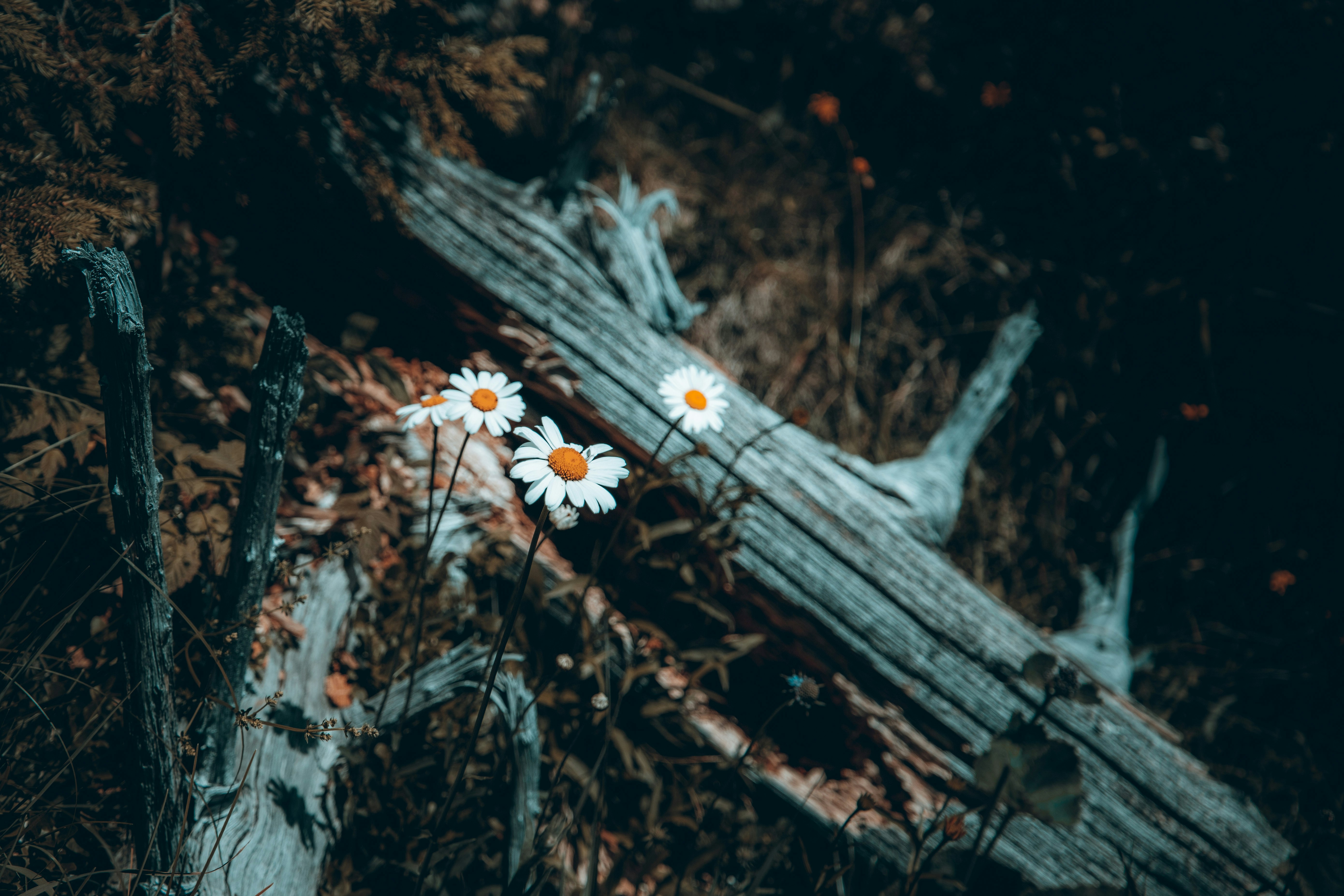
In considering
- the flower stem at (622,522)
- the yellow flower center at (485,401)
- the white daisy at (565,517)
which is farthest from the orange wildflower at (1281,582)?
the yellow flower center at (485,401)

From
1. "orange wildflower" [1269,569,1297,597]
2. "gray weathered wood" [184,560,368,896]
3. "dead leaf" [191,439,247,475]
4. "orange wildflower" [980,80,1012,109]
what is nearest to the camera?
"gray weathered wood" [184,560,368,896]

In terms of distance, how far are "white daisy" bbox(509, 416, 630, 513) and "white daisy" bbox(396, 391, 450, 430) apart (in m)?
0.19

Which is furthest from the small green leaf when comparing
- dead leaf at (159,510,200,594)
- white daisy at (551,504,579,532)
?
dead leaf at (159,510,200,594)

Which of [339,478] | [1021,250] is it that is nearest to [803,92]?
[1021,250]

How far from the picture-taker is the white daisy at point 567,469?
3.38 ft

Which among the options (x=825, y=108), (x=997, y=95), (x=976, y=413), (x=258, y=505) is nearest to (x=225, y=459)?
(x=258, y=505)

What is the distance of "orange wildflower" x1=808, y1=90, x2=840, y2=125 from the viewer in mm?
3439

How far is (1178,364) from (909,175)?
1688 millimetres

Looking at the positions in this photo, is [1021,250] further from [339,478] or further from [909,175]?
[339,478]

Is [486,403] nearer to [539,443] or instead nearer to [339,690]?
[539,443]

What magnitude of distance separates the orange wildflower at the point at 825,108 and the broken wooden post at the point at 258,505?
3.15 metres

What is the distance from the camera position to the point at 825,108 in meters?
3.43

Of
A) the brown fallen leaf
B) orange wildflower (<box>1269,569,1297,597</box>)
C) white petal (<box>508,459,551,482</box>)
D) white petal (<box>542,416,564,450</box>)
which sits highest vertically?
white petal (<box>542,416,564,450</box>)

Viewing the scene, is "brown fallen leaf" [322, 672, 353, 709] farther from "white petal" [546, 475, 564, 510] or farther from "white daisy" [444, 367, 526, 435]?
"white petal" [546, 475, 564, 510]
